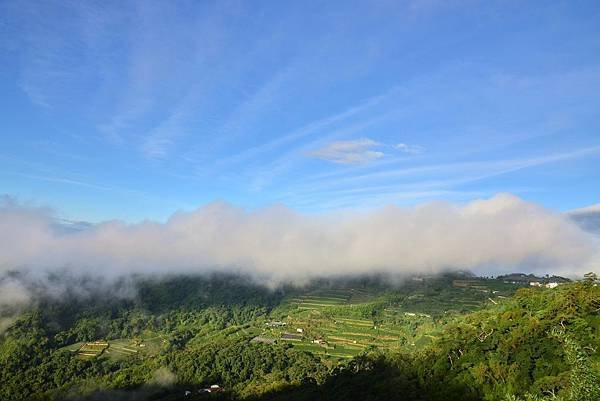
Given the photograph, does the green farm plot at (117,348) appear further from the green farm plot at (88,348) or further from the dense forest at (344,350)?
the dense forest at (344,350)

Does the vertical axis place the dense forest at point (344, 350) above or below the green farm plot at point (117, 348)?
above

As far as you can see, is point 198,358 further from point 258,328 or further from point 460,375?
point 460,375

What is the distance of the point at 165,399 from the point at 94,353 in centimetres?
6766

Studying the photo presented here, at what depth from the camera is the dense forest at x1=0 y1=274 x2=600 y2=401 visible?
1932 inches

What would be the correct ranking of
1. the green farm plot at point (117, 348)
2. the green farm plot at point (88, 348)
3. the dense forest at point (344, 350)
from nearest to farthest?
the dense forest at point (344, 350)
the green farm plot at point (88, 348)
the green farm plot at point (117, 348)

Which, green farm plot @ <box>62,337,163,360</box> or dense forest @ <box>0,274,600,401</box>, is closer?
dense forest @ <box>0,274,600,401</box>

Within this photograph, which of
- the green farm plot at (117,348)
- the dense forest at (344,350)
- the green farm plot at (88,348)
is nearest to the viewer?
the dense forest at (344,350)

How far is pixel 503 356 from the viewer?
5128 cm

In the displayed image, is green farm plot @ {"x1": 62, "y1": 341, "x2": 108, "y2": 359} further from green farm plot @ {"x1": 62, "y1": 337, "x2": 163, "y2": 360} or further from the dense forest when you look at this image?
the dense forest

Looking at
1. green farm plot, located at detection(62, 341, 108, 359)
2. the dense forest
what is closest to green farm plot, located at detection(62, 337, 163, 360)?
green farm plot, located at detection(62, 341, 108, 359)

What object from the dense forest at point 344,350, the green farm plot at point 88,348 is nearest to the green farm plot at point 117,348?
the green farm plot at point 88,348

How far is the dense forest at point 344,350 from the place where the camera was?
161 feet

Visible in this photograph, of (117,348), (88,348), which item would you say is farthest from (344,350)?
(88,348)

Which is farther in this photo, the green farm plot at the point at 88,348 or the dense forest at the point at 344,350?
the green farm plot at the point at 88,348
